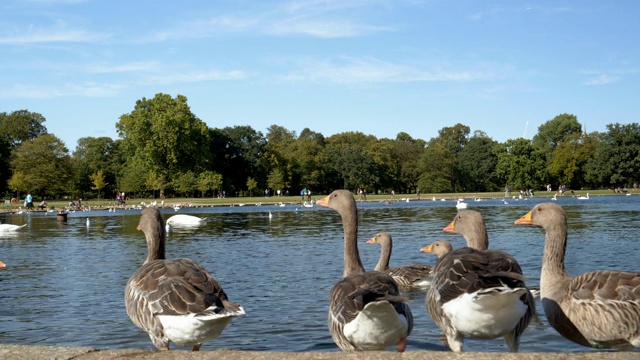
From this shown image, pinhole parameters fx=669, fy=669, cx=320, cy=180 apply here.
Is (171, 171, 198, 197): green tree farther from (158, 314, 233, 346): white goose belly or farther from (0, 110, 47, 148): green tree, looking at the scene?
(158, 314, 233, 346): white goose belly

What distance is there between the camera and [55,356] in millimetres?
4992

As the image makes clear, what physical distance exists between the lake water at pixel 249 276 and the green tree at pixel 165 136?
61.5 m

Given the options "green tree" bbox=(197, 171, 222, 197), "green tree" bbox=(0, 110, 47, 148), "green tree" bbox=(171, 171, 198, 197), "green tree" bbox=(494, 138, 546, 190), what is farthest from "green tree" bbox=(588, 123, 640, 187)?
"green tree" bbox=(0, 110, 47, 148)

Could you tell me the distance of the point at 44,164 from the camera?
94000mm

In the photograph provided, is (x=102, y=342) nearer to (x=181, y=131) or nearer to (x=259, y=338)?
(x=259, y=338)

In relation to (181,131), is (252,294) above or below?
below

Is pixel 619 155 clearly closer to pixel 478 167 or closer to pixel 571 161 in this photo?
pixel 571 161

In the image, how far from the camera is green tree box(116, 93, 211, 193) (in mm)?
95500

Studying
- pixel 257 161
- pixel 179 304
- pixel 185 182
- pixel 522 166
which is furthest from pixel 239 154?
pixel 179 304

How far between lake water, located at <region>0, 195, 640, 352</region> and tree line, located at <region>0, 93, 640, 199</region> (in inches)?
2518

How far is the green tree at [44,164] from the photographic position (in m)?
93.2

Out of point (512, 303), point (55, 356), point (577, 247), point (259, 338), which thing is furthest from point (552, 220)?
point (577, 247)

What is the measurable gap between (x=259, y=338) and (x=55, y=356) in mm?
5051

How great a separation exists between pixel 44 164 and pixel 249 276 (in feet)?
280
